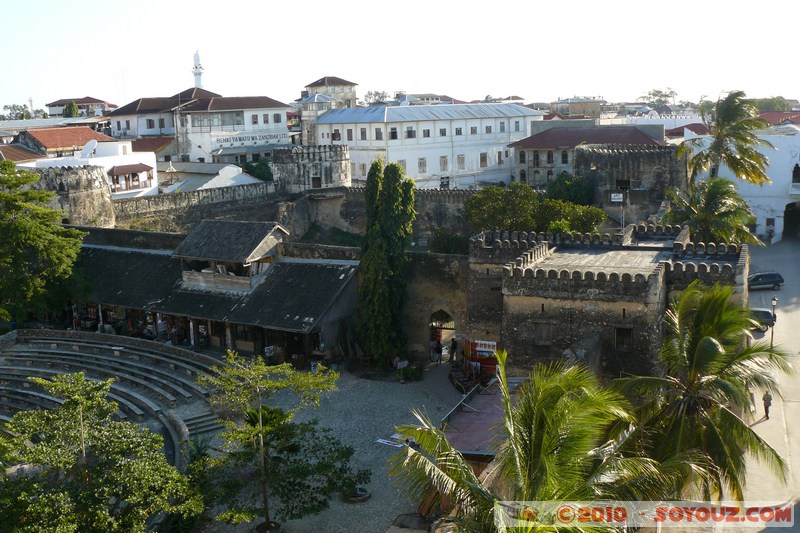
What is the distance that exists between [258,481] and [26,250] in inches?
762

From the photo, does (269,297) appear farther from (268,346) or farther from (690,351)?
(690,351)

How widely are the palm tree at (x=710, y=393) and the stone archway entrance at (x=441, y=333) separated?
48.5 ft

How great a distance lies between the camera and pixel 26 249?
1348 inches

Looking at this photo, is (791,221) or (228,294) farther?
(791,221)

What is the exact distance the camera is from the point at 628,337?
22797mm

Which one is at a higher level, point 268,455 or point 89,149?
point 89,149

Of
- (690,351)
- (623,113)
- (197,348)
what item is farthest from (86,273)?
(623,113)

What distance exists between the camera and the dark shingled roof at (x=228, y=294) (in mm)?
30453

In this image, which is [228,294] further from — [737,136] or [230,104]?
[230,104]

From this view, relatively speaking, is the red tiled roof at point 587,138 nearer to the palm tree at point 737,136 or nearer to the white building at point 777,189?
the white building at point 777,189

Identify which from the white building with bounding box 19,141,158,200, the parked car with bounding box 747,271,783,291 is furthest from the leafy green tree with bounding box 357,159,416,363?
the white building with bounding box 19,141,158,200

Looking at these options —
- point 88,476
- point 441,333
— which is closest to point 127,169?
point 441,333

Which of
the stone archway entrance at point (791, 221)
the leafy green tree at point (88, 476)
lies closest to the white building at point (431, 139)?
the stone archway entrance at point (791, 221)

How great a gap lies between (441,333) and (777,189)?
2526 cm
